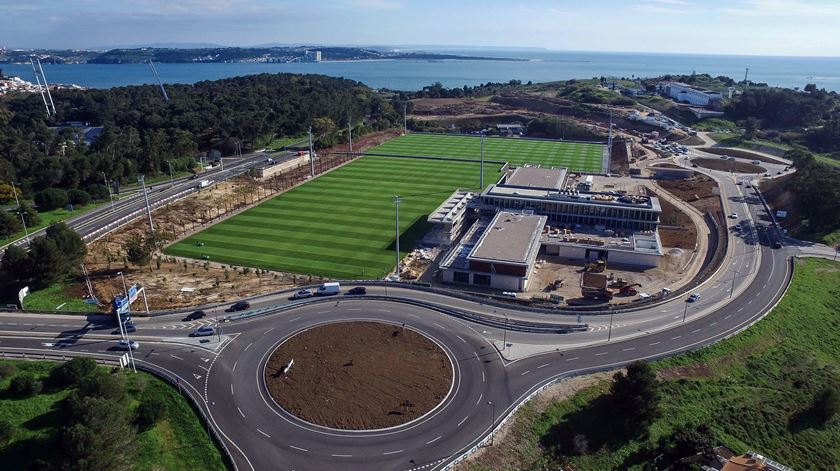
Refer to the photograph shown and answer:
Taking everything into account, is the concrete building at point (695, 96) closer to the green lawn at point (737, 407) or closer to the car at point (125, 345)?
the green lawn at point (737, 407)

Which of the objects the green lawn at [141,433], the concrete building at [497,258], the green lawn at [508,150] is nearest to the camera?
the green lawn at [141,433]

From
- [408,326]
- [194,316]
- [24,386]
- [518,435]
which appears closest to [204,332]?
[194,316]

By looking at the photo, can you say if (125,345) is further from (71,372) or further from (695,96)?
(695,96)

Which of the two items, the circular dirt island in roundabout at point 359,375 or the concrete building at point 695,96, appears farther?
the concrete building at point 695,96

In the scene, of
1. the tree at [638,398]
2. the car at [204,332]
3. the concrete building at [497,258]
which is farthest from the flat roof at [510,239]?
the car at [204,332]

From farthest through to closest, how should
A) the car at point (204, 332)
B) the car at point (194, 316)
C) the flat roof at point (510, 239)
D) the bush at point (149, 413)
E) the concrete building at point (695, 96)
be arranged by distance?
the concrete building at point (695, 96) < the flat roof at point (510, 239) < the car at point (194, 316) < the car at point (204, 332) < the bush at point (149, 413)

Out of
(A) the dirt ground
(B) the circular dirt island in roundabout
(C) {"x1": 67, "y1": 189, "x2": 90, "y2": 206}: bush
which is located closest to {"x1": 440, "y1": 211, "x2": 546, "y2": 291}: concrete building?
(B) the circular dirt island in roundabout

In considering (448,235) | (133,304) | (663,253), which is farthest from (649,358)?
(133,304)
